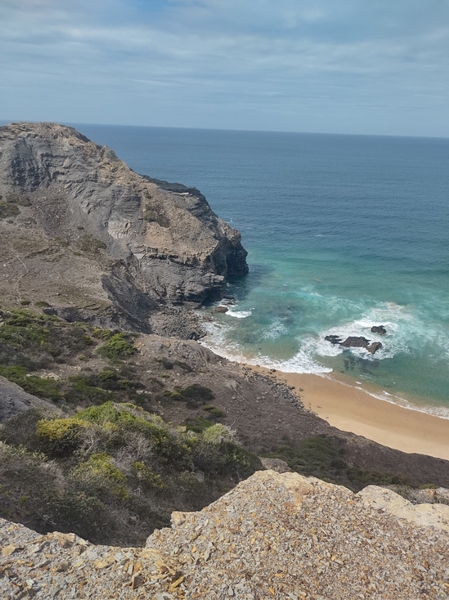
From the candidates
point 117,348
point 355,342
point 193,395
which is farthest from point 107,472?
point 355,342

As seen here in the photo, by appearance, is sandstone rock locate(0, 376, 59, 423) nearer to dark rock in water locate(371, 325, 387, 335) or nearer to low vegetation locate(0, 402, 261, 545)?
low vegetation locate(0, 402, 261, 545)

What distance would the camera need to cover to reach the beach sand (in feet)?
122

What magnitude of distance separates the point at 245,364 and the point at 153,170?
13797 centimetres

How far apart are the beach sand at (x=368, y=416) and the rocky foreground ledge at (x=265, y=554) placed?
82.0 ft

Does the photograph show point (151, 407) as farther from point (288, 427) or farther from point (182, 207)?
point (182, 207)

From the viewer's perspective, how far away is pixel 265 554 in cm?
1116

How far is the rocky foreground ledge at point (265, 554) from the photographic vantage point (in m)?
9.31

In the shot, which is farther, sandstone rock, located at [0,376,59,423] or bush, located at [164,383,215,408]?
bush, located at [164,383,215,408]

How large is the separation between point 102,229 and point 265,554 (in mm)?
62581

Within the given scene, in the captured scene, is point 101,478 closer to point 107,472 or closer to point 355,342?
point 107,472

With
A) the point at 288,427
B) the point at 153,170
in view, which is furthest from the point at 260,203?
the point at 288,427

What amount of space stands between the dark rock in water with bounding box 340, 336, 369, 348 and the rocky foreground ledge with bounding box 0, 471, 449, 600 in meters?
38.9

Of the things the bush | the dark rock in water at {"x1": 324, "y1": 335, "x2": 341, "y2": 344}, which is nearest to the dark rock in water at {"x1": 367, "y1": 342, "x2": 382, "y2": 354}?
the dark rock in water at {"x1": 324, "y1": 335, "x2": 341, "y2": 344}

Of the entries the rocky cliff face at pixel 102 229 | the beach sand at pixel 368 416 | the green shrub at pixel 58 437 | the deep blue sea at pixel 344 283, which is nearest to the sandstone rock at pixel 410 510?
the green shrub at pixel 58 437
